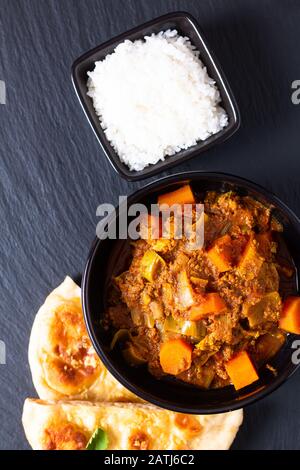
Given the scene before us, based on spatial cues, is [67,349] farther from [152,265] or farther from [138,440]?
[152,265]

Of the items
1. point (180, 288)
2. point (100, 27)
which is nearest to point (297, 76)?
point (100, 27)

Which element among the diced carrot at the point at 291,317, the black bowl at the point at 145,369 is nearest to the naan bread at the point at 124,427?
the black bowl at the point at 145,369

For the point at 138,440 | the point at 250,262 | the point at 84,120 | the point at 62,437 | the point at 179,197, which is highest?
the point at 84,120

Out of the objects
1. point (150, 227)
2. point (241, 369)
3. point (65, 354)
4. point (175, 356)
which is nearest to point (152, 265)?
point (150, 227)

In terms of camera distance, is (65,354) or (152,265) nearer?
(152,265)

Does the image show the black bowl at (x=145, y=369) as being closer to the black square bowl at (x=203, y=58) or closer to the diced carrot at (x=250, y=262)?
the black square bowl at (x=203, y=58)
